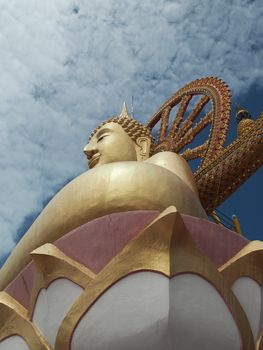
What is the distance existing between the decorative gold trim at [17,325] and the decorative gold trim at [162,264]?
0.74 ft

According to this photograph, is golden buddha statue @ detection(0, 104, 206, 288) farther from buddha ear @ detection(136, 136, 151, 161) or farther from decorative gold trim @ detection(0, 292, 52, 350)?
buddha ear @ detection(136, 136, 151, 161)

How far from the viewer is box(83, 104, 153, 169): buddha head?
19.9 feet

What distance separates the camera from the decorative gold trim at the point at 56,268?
4.04 metres

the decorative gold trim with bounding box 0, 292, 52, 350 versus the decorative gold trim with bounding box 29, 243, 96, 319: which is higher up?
the decorative gold trim with bounding box 29, 243, 96, 319

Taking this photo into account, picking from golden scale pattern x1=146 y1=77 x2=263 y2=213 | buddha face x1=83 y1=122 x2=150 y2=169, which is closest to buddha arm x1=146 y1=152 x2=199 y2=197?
buddha face x1=83 y1=122 x2=150 y2=169

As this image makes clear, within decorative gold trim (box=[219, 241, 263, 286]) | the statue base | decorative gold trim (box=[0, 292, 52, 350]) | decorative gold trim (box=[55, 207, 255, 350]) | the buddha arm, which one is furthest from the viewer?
the buddha arm

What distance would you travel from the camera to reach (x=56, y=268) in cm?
411

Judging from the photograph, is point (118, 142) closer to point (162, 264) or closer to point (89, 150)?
point (89, 150)

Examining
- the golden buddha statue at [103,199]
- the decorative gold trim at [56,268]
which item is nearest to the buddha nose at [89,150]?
the golden buddha statue at [103,199]

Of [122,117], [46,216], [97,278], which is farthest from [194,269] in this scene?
[122,117]

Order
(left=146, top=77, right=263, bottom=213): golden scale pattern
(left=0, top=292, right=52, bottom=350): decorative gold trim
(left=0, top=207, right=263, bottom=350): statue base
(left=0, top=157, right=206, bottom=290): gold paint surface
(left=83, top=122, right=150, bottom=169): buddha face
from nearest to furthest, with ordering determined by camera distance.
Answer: (left=0, top=207, right=263, bottom=350): statue base, (left=0, top=292, right=52, bottom=350): decorative gold trim, (left=0, top=157, right=206, bottom=290): gold paint surface, (left=83, top=122, right=150, bottom=169): buddha face, (left=146, top=77, right=263, bottom=213): golden scale pattern

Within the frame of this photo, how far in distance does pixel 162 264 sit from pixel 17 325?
1191mm

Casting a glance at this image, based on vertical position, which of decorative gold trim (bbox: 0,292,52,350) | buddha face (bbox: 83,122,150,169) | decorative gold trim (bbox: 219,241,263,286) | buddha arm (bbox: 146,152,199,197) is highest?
buddha face (bbox: 83,122,150,169)

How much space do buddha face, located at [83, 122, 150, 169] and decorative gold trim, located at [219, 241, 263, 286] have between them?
82.0 inches
